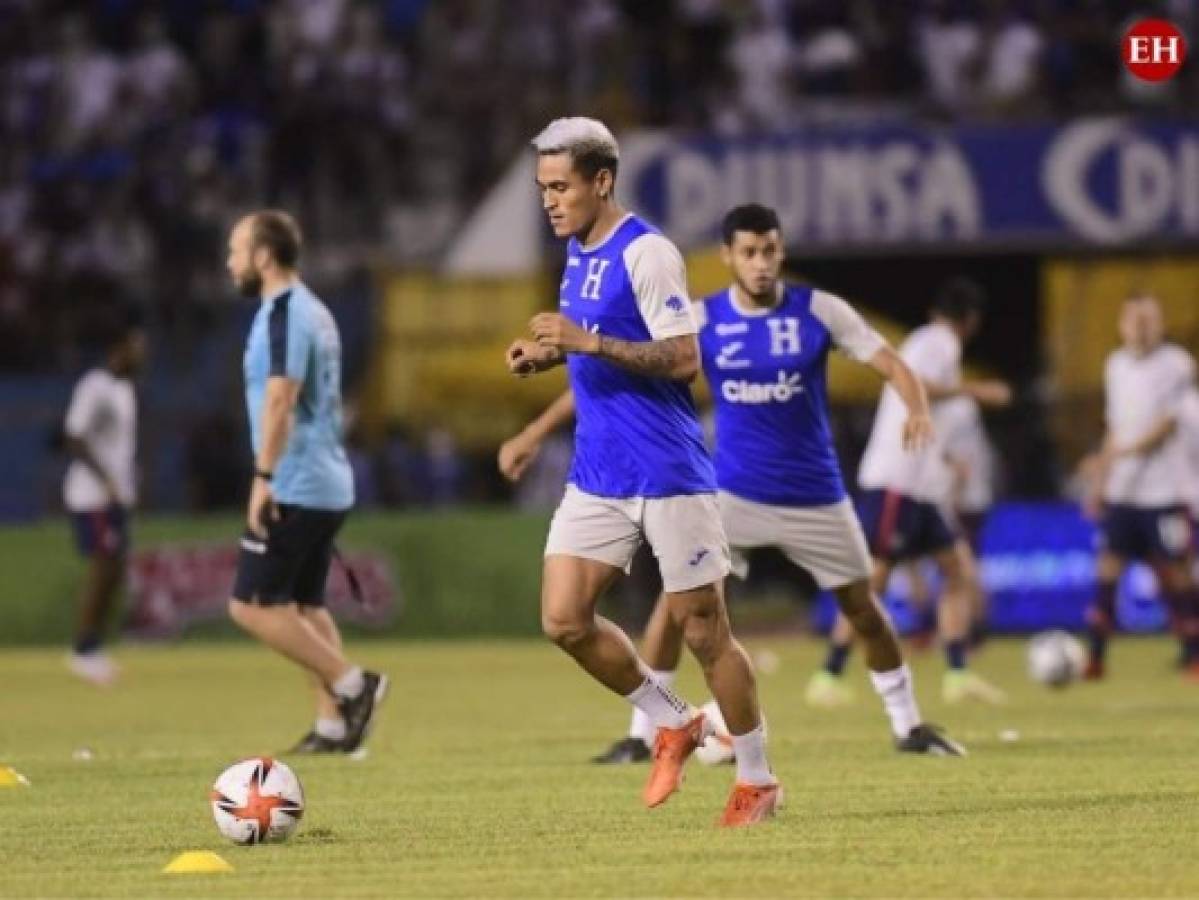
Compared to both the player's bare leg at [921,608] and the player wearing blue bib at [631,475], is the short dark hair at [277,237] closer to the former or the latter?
the player wearing blue bib at [631,475]

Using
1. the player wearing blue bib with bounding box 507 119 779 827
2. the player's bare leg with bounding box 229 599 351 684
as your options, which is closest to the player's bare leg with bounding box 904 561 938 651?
the player's bare leg with bounding box 229 599 351 684

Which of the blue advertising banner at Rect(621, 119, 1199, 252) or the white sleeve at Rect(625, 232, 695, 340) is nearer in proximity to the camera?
the white sleeve at Rect(625, 232, 695, 340)

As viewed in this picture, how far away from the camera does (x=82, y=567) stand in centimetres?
2542

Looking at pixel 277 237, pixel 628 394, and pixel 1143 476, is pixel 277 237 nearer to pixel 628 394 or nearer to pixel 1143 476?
pixel 628 394

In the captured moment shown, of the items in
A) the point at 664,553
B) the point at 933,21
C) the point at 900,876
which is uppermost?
Result: the point at 933,21

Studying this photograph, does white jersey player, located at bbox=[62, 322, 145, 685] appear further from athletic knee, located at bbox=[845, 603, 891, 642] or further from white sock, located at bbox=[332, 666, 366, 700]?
athletic knee, located at bbox=[845, 603, 891, 642]

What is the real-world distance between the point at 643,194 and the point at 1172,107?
5.13 metres

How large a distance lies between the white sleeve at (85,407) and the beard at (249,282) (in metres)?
7.09

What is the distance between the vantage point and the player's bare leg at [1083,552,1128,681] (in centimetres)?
1941

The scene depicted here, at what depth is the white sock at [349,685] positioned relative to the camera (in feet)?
44.3

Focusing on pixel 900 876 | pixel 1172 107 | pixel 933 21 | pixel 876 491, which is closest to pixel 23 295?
pixel 933 21

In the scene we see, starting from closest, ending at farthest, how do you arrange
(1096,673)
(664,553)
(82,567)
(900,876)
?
(900,876)
(664,553)
(1096,673)
(82,567)

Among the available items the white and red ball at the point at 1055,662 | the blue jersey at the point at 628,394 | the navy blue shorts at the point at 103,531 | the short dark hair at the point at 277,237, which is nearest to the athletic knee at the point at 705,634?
the blue jersey at the point at 628,394

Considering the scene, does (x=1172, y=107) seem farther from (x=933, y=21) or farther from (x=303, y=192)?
(x=303, y=192)
